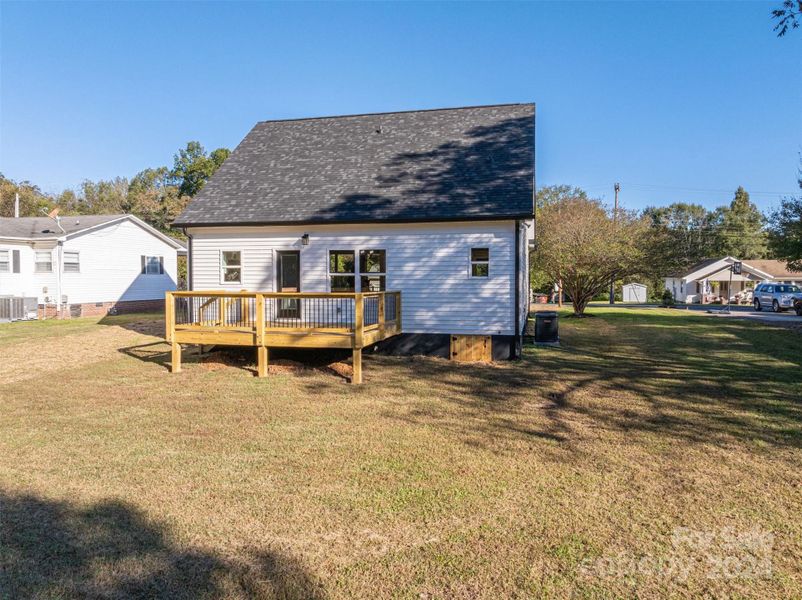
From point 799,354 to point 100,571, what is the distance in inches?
571

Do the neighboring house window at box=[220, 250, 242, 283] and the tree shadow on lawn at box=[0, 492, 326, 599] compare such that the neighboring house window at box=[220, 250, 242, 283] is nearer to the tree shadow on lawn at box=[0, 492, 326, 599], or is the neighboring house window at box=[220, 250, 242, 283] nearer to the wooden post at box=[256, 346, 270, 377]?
the wooden post at box=[256, 346, 270, 377]

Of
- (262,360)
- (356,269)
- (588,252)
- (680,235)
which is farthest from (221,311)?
(680,235)

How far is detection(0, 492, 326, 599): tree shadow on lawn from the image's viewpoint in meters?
3.00

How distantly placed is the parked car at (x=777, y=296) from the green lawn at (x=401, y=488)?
2388 cm

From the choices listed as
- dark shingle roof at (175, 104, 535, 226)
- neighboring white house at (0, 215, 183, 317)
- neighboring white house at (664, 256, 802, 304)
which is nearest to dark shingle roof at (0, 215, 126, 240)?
neighboring white house at (0, 215, 183, 317)

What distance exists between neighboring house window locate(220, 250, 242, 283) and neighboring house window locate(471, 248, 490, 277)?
563 centimetres

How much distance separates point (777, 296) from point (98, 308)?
1364 inches

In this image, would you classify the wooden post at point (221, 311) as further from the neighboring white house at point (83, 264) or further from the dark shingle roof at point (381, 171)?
the neighboring white house at point (83, 264)

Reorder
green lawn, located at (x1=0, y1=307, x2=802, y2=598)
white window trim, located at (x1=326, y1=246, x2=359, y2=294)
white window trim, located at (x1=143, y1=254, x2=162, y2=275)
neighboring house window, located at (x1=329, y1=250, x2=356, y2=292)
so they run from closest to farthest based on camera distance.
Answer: green lawn, located at (x1=0, y1=307, x2=802, y2=598) → white window trim, located at (x1=326, y1=246, x2=359, y2=294) → neighboring house window, located at (x1=329, y1=250, x2=356, y2=292) → white window trim, located at (x1=143, y1=254, x2=162, y2=275)

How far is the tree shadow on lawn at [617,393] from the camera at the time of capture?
6203 millimetres

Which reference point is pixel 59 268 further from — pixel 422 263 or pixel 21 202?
pixel 21 202

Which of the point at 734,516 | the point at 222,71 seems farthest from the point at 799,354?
the point at 222,71

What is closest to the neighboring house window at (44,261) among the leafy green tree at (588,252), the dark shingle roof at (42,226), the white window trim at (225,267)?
the dark shingle roof at (42,226)

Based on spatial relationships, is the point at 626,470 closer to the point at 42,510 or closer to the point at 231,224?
the point at 42,510
